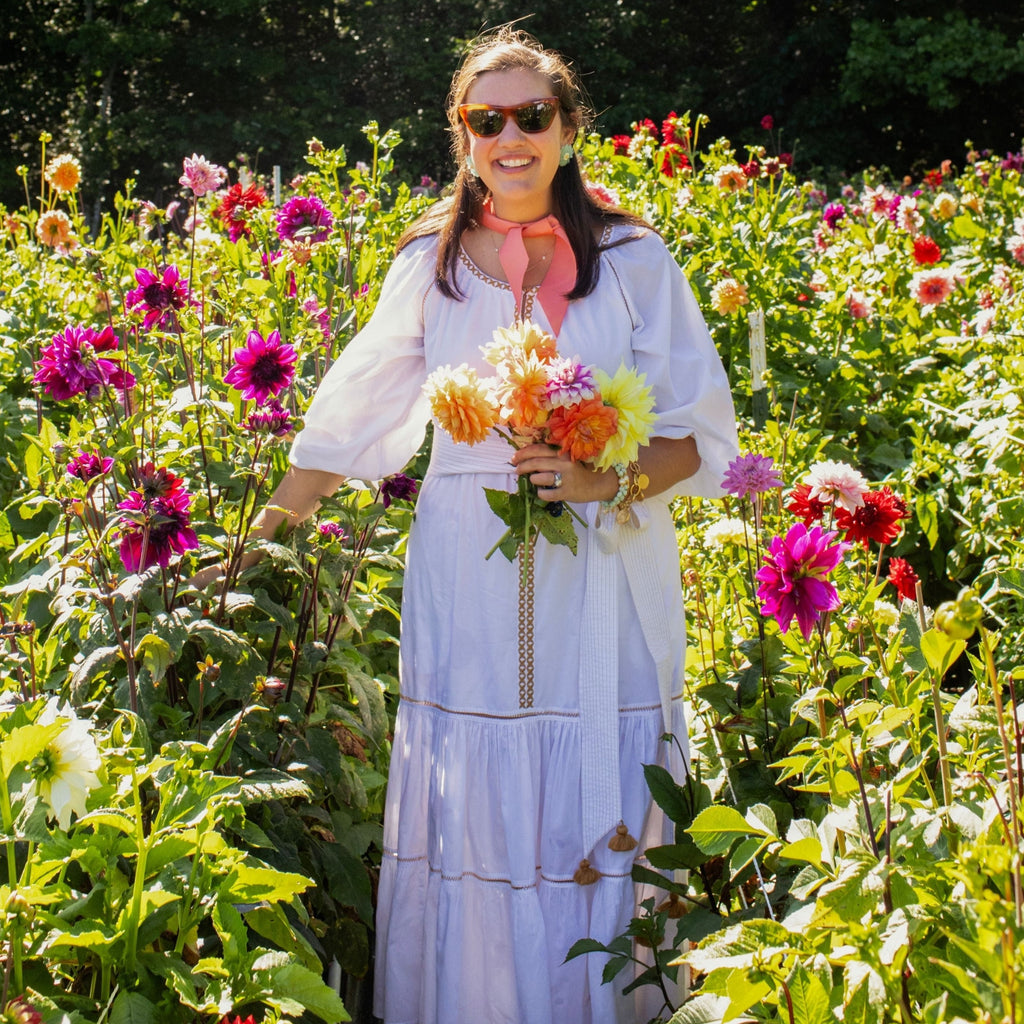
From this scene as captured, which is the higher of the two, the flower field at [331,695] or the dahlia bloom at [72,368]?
the dahlia bloom at [72,368]

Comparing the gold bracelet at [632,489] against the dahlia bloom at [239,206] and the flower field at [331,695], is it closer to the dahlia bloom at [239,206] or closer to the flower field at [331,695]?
the flower field at [331,695]

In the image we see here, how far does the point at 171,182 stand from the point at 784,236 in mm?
→ 16651

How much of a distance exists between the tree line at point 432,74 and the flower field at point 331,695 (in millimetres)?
15726

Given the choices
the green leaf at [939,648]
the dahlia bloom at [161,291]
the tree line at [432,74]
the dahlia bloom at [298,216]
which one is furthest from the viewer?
the tree line at [432,74]

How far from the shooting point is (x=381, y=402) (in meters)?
2.23

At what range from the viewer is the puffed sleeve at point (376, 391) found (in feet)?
7.18

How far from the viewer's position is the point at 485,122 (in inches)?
82.6

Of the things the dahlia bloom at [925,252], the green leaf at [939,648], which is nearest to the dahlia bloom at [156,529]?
the green leaf at [939,648]

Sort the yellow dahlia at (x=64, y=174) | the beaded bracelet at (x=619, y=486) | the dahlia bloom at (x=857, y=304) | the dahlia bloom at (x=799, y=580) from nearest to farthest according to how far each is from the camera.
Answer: the dahlia bloom at (x=799, y=580), the beaded bracelet at (x=619, y=486), the yellow dahlia at (x=64, y=174), the dahlia bloom at (x=857, y=304)

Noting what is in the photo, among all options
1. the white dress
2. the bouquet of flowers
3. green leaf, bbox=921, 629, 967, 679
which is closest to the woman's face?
the white dress

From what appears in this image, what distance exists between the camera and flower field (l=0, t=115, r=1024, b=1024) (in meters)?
1.27

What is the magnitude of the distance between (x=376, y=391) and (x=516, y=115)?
53cm

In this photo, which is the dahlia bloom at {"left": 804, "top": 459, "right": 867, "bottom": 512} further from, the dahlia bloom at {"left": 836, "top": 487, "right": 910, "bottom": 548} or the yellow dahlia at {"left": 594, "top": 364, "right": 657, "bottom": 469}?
the yellow dahlia at {"left": 594, "top": 364, "right": 657, "bottom": 469}

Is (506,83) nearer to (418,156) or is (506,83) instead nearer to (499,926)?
(499,926)
